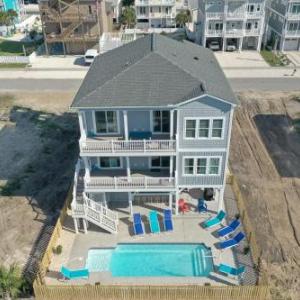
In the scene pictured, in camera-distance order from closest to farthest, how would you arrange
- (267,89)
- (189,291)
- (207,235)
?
1. (189,291)
2. (207,235)
3. (267,89)

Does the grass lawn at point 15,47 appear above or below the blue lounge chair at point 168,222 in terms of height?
above

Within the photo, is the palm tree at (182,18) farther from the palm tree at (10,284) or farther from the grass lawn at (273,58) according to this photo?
the palm tree at (10,284)

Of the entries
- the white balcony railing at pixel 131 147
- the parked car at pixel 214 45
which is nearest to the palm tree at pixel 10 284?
the white balcony railing at pixel 131 147

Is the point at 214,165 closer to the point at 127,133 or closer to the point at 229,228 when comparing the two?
the point at 229,228

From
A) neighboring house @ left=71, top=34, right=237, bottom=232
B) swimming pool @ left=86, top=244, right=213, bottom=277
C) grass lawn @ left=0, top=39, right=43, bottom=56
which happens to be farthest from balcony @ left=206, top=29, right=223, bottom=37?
swimming pool @ left=86, top=244, right=213, bottom=277

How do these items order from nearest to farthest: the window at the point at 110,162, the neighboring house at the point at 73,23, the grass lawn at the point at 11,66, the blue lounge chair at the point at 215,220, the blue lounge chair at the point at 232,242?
the blue lounge chair at the point at 232,242, the blue lounge chair at the point at 215,220, the window at the point at 110,162, the grass lawn at the point at 11,66, the neighboring house at the point at 73,23

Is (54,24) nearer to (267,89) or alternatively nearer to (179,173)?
(267,89)

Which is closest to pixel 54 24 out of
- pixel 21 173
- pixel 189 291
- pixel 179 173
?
pixel 21 173

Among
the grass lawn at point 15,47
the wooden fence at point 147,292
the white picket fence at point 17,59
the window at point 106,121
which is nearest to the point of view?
the wooden fence at point 147,292
